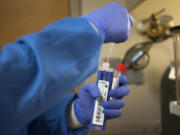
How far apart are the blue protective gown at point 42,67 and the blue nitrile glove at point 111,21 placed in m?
0.07

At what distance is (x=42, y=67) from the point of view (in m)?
0.28

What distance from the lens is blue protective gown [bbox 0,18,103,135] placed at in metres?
0.28

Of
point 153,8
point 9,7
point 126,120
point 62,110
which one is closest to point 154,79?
point 126,120

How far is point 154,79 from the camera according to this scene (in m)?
1.03

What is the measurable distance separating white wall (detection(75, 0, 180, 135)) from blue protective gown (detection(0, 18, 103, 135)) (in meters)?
0.63

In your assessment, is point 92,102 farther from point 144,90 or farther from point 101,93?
point 144,90

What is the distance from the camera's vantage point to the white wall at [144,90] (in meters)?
0.97

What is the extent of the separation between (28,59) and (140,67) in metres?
0.80

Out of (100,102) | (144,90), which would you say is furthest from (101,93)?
(144,90)

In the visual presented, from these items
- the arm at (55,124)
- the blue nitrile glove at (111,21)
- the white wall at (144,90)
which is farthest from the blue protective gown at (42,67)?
the white wall at (144,90)

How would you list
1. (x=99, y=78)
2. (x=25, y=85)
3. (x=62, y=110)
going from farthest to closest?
(x=62, y=110) → (x=99, y=78) → (x=25, y=85)

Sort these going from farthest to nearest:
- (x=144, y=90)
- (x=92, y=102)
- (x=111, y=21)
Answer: (x=144, y=90)
(x=92, y=102)
(x=111, y=21)

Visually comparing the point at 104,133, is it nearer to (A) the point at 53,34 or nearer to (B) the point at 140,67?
(B) the point at 140,67

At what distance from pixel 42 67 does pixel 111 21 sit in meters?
0.23
